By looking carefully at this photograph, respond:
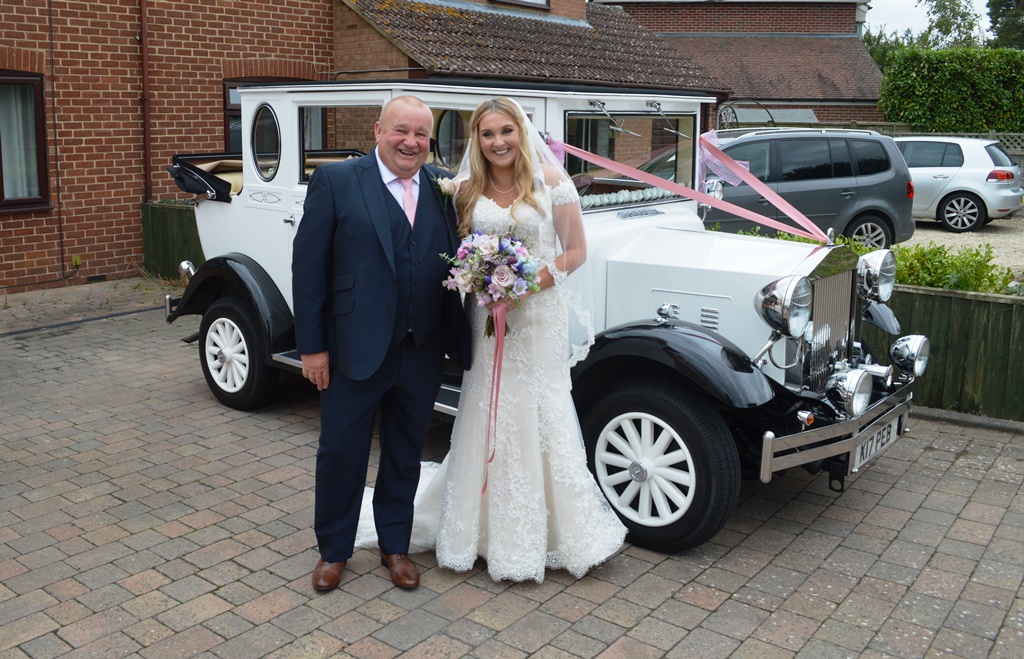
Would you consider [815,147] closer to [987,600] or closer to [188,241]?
[188,241]

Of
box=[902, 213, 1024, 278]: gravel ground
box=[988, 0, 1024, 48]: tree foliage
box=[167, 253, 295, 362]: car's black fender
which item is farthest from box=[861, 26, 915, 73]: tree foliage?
box=[167, 253, 295, 362]: car's black fender

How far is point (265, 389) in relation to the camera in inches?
253

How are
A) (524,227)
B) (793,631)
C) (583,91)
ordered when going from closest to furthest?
(793,631) → (524,227) → (583,91)

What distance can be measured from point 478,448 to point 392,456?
37 centimetres

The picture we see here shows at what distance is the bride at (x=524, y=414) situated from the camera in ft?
13.7

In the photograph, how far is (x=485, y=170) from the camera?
4.24 meters

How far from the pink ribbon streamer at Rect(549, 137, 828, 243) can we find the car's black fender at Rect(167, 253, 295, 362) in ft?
6.74

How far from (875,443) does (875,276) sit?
982 millimetres

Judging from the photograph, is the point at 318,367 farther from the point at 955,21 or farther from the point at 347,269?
the point at 955,21

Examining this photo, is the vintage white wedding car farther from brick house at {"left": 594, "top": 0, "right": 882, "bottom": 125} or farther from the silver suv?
brick house at {"left": 594, "top": 0, "right": 882, "bottom": 125}

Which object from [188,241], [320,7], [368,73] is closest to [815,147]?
[368,73]

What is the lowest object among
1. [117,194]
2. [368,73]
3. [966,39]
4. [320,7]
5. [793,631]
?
[793,631]

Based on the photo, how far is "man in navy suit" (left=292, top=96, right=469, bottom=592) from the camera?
391 cm

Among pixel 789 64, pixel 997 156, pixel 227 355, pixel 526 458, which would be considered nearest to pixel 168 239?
pixel 227 355
